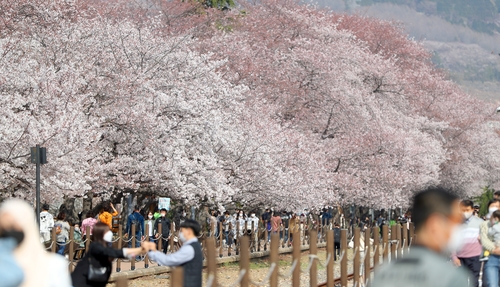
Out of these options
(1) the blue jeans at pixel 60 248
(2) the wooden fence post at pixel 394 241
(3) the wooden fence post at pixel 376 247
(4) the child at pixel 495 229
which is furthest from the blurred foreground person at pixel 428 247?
(1) the blue jeans at pixel 60 248

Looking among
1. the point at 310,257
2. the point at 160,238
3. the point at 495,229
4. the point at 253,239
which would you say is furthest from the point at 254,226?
the point at 495,229

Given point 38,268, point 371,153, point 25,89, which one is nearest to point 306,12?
point 371,153

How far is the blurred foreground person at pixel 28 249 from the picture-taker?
5.05m

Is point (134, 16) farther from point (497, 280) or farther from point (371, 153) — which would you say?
point (497, 280)

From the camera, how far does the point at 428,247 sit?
4387mm

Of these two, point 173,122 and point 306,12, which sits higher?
point 306,12

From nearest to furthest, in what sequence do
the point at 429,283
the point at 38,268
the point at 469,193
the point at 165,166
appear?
the point at 429,283, the point at 38,268, the point at 165,166, the point at 469,193

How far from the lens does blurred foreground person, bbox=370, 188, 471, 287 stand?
4266 millimetres

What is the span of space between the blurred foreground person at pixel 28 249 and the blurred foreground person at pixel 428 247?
2048 mm

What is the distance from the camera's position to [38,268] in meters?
5.25

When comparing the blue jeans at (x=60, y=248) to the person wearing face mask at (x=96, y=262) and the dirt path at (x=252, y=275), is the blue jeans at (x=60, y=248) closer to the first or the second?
the dirt path at (x=252, y=275)

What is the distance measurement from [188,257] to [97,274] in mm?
916

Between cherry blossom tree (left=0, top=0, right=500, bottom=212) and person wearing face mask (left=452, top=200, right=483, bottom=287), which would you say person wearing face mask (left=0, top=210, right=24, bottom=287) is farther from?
cherry blossom tree (left=0, top=0, right=500, bottom=212)

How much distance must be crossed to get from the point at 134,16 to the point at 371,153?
37.3ft
